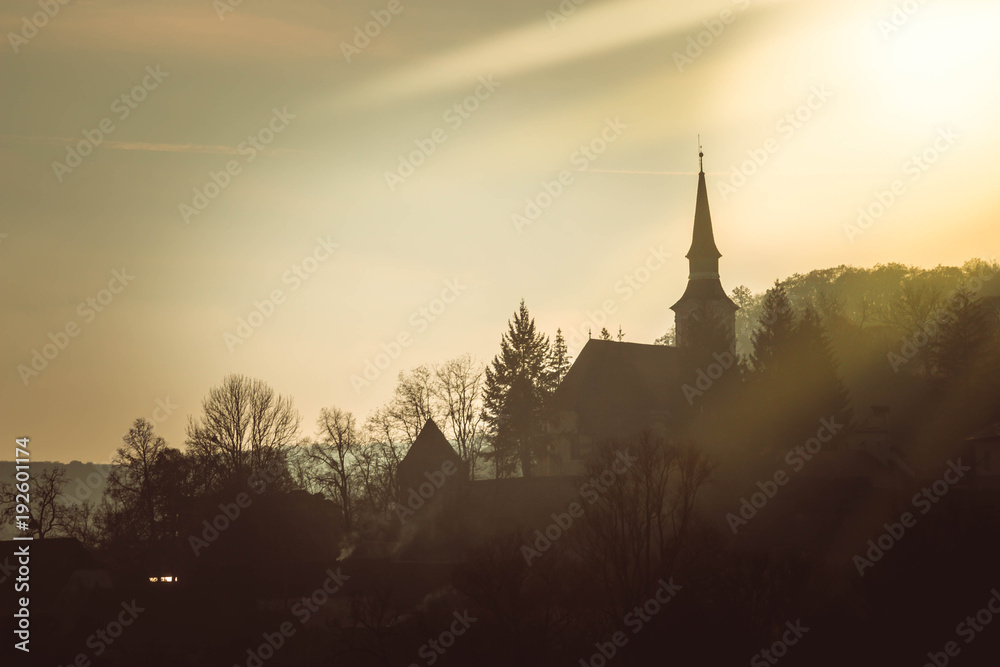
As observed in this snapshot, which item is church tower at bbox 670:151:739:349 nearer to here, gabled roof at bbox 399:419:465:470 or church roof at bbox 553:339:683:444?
church roof at bbox 553:339:683:444

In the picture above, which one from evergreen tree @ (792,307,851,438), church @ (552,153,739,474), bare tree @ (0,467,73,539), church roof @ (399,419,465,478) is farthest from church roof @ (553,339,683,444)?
bare tree @ (0,467,73,539)

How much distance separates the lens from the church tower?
85.9 m

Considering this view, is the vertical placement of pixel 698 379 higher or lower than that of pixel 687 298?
lower

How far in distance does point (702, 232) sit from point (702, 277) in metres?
4.14

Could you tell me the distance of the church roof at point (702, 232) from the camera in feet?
290

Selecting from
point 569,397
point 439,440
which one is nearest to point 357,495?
point 439,440

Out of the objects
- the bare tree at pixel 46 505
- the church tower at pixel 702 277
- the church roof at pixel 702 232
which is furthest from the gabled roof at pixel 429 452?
the church roof at pixel 702 232

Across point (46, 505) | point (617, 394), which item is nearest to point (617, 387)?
point (617, 394)

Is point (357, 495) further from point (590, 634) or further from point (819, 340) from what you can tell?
point (590, 634)

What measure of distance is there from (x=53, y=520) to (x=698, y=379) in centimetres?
4102

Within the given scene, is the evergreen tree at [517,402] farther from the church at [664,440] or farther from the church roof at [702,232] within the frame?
the church roof at [702,232]

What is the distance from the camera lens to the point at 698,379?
68.4 meters

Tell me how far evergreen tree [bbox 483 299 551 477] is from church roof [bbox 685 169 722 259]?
2145 cm

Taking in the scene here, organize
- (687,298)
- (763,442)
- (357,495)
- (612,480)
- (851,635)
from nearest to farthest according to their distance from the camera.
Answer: (851,635) < (612,480) < (763,442) < (357,495) < (687,298)
